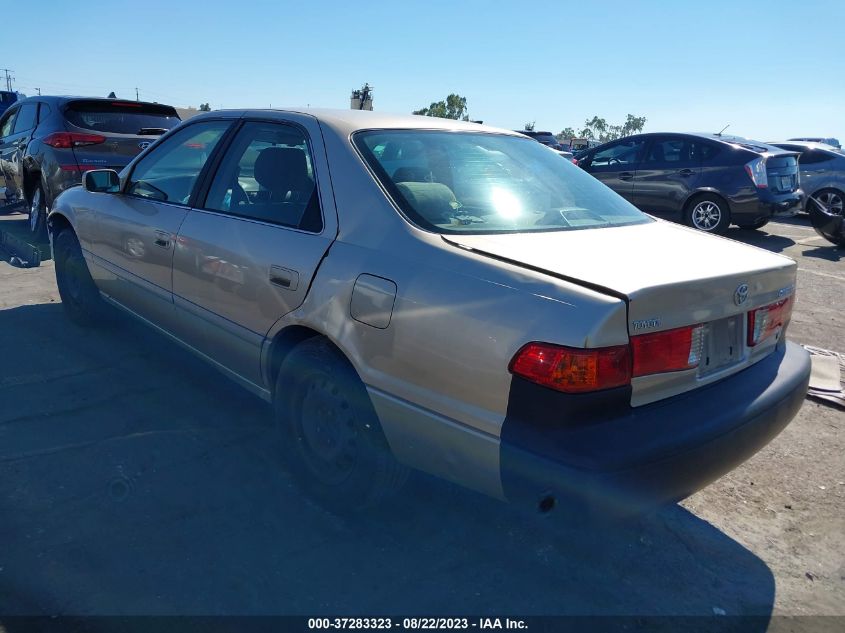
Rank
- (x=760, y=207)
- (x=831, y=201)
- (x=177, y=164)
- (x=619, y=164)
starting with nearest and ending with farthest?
(x=177, y=164)
(x=760, y=207)
(x=619, y=164)
(x=831, y=201)

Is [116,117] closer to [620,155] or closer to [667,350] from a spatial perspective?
[667,350]

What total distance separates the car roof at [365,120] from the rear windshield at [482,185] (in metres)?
0.07

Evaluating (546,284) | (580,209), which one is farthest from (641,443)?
(580,209)

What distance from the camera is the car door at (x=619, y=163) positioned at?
37.0 feet

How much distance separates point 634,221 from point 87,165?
6.34 metres

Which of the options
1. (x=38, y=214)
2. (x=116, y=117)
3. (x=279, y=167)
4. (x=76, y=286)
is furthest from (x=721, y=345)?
(x=38, y=214)

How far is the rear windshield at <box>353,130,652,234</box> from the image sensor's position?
282cm

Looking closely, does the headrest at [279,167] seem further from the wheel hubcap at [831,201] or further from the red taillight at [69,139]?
the wheel hubcap at [831,201]

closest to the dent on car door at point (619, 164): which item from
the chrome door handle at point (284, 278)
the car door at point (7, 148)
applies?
the car door at point (7, 148)

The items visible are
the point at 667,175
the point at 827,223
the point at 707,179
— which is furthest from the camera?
the point at 667,175

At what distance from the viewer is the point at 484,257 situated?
238 centimetres

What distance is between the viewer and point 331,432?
2951mm

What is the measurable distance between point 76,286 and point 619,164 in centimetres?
895

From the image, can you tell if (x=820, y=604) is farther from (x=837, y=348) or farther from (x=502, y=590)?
(x=837, y=348)
